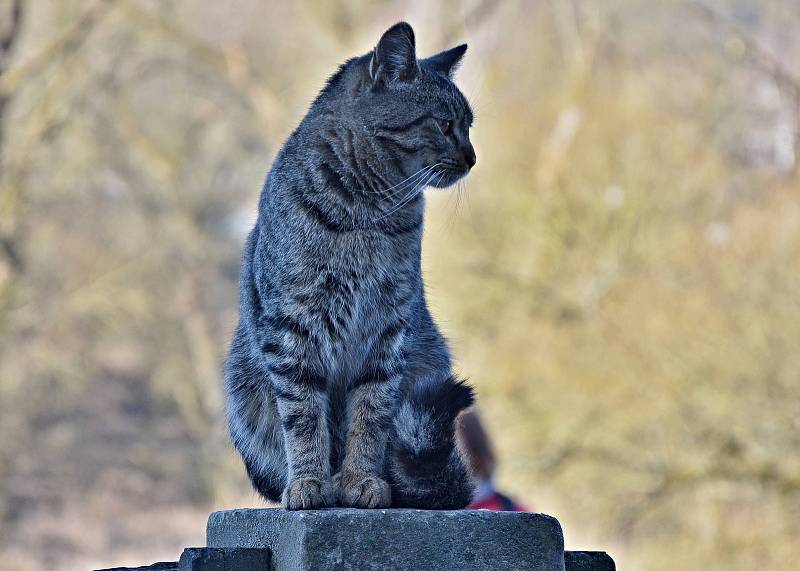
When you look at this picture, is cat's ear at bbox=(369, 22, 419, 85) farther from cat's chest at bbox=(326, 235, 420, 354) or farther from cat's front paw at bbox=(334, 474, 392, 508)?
cat's front paw at bbox=(334, 474, 392, 508)

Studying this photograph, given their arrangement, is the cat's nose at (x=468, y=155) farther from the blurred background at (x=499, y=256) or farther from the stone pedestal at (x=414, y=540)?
the blurred background at (x=499, y=256)

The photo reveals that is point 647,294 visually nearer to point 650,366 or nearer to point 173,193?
point 650,366

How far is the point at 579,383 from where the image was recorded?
41.5 ft

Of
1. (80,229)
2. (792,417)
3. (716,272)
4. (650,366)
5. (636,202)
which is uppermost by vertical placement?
(80,229)

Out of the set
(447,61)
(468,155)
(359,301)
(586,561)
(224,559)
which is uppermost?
(447,61)

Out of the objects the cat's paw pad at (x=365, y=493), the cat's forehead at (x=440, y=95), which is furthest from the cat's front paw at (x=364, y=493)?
the cat's forehead at (x=440, y=95)

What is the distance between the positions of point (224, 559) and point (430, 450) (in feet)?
1.88

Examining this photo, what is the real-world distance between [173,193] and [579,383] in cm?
719

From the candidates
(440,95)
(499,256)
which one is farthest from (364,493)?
(499,256)

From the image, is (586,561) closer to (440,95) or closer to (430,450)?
(430,450)

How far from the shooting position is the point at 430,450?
9.78 feet

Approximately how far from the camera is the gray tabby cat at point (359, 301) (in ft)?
9.89

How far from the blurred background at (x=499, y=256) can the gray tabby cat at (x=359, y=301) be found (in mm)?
5386

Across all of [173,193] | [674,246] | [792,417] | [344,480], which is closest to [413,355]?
[344,480]
